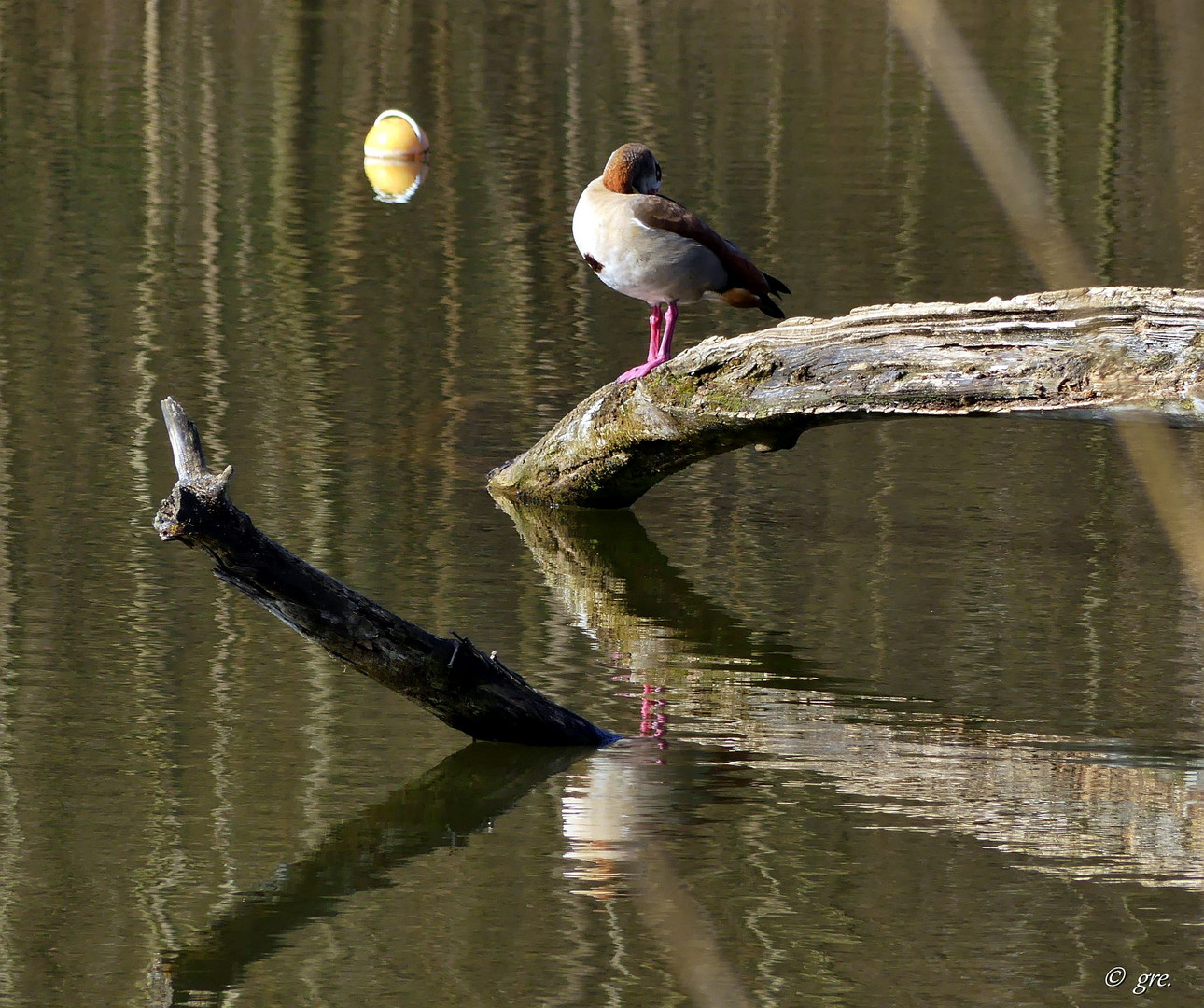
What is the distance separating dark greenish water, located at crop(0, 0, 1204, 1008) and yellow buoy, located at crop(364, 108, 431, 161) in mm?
1251

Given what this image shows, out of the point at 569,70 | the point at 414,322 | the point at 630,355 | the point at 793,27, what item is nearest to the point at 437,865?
the point at 630,355

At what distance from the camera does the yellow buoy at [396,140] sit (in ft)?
53.8

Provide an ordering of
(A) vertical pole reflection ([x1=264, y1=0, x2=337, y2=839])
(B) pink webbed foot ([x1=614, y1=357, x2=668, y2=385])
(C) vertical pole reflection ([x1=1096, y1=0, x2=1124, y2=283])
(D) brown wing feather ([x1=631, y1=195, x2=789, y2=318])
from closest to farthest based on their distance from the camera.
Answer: (A) vertical pole reflection ([x1=264, y1=0, x2=337, y2=839])
(D) brown wing feather ([x1=631, y1=195, x2=789, y2=318])
(B) pink webbed foot ([x1=614, y1=357, x2=668, y2=385])
(C) vertical pole reflection ([x1=1096, y1=0, x2=1124, y2=283])

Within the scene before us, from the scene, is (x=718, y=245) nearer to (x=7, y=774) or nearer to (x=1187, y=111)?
(x=7, y=774)

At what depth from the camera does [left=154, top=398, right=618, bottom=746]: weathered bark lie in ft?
14.5

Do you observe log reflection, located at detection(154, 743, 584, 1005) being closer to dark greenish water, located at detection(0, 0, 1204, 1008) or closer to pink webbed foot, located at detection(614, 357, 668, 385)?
dark greenish water, located at detection(0, 0, 1204, 1008)

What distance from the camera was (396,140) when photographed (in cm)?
1638

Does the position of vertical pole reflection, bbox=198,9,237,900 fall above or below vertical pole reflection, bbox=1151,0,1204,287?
below

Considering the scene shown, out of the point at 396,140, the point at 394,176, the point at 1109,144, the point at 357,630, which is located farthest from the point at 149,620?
the point at 1109,144

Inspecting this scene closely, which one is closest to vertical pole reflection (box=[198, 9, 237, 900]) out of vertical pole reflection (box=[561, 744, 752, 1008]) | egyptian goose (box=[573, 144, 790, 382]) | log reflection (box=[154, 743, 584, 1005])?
log reflection (box=[154, 743, 584, 1005])

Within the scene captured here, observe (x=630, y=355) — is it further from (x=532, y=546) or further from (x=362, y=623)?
(x=362, y=623)

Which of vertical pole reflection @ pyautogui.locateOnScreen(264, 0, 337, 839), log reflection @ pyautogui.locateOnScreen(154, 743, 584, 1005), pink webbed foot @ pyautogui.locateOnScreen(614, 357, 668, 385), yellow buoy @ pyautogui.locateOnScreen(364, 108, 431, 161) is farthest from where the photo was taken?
yellow buoy @ pyautogui.locateOnScreen(364, 108, 431, 161)

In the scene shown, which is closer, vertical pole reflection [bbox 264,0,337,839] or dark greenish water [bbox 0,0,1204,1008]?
dark greenish water [bbox 0,0,1204,1008]
